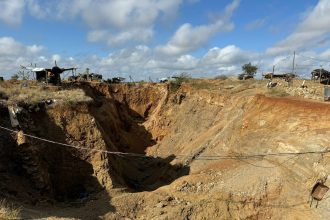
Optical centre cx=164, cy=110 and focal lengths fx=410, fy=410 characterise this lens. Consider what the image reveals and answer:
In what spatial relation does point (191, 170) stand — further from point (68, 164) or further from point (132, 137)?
point (132, 137)

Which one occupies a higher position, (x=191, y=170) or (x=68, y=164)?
(x=68, y=164)

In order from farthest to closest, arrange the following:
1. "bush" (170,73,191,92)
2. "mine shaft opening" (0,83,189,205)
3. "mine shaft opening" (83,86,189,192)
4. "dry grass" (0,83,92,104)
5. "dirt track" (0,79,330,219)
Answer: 1. "bush" (170,73,191,92)
2. "mine shaft opening" (83,86,189,192)
3. "dry grass" (0,83,92,104)
4. "mine shaft opening" (0,83,189,205)
5. "dirt track" (0,79,330,219)

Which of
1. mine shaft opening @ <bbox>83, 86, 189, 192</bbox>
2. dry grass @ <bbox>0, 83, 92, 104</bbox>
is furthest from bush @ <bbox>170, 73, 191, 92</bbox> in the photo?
dry grass @ <bbox>0, 83, 92, 104</bbox>

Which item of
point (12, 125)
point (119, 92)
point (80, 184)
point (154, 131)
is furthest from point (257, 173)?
point (119, 92)

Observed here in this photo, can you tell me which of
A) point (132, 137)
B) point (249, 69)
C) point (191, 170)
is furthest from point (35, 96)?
point (249, 69)

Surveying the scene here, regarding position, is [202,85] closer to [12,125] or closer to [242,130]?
[242,130]

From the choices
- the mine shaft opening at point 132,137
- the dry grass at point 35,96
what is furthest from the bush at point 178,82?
the dry grass at point 35,96

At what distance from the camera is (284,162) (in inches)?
786

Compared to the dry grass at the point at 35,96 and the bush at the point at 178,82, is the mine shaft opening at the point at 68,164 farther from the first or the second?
the bush at the point at 178,82

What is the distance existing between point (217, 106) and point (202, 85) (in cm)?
786

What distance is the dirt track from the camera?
1888 centimetres

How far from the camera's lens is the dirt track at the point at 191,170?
1888 centimetres

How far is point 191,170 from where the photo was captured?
24.7m

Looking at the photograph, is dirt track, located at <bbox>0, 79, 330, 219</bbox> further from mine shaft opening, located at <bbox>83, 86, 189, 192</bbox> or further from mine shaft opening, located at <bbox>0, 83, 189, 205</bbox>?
mine shaft opening, located at <bbox>83, 86, 189, 192</bbox>
